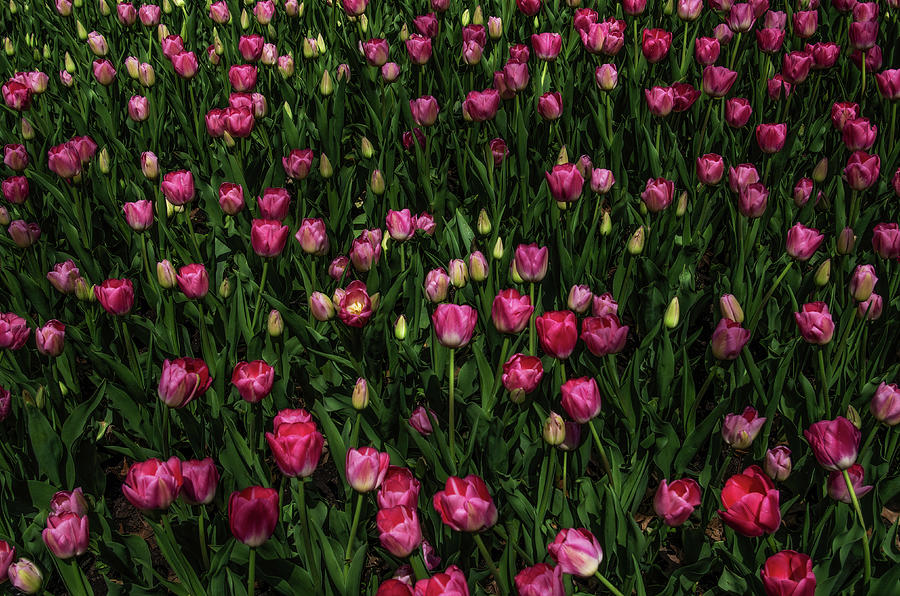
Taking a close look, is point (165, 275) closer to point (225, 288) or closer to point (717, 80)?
point (225, 288)

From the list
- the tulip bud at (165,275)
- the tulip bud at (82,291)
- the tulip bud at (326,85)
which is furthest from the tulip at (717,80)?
the tulip bud at (82,291)

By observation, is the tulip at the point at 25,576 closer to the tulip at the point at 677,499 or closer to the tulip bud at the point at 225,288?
the tulip bud at the point at 225,288

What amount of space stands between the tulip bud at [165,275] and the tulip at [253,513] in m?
0.88

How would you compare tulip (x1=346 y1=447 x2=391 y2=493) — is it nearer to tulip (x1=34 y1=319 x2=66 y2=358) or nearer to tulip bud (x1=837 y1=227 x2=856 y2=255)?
tulip (x1=34 y1=319 x2=66 y2=358)

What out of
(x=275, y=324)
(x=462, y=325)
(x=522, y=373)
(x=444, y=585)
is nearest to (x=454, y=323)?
(x=462, y=325)

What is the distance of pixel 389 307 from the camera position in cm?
197

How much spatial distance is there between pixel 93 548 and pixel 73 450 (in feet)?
0.92

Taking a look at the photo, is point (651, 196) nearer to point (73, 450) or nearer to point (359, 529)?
point (359, 529)

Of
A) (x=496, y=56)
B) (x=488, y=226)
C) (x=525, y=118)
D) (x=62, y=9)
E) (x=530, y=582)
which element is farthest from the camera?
(x=62, y=9)

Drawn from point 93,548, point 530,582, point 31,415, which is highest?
point 530,582

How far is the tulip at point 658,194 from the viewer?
2.15 meters

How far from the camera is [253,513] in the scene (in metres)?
1.23

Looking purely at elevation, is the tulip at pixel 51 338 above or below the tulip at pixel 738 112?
below

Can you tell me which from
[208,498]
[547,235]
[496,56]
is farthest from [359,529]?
[496,56]
